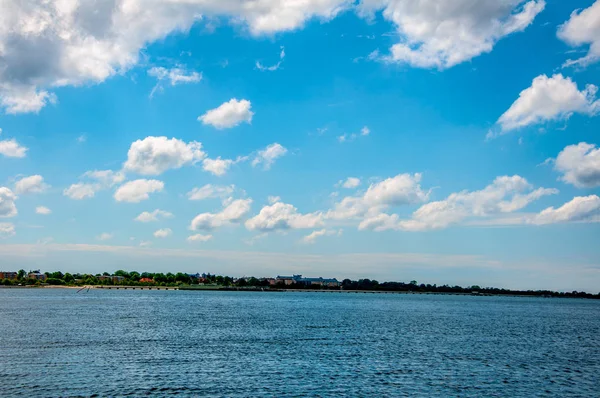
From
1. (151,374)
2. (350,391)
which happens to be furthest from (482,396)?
(151,374)

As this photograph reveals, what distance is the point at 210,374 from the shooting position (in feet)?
169

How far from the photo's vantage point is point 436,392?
151ft

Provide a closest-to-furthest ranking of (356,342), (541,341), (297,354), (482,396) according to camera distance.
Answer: (482,396) → (297,354) → (356,342) → (541,341)

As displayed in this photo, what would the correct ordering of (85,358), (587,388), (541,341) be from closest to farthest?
1. (587,388)
2. (85,358)
3. (541,341)

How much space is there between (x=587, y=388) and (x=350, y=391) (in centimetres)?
2466

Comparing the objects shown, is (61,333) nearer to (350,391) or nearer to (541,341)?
(350,391)

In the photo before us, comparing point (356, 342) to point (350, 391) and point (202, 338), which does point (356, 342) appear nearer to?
point (202, 338)

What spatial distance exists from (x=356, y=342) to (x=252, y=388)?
3597cm

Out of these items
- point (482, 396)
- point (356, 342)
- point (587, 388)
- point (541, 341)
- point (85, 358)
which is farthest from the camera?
point (541, 341)

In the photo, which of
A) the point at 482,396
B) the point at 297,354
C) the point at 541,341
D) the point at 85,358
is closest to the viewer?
the point at 482,396

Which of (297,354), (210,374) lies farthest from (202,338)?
(210,374)

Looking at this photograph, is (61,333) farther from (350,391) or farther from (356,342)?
(350,391)

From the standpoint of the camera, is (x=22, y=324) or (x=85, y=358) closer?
(x=85, y=358)

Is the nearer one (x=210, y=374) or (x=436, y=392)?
(x=436, y=392)
